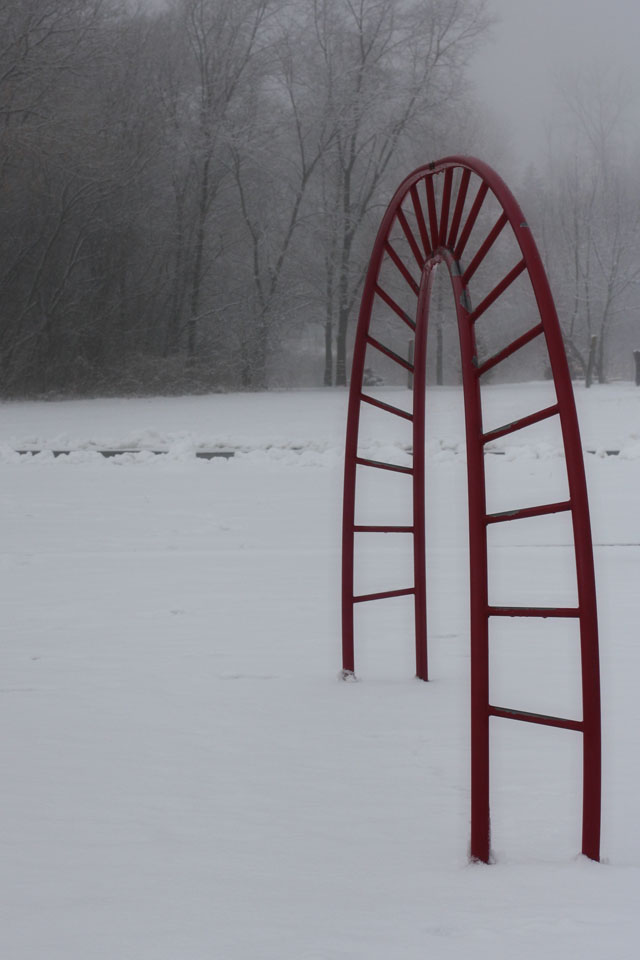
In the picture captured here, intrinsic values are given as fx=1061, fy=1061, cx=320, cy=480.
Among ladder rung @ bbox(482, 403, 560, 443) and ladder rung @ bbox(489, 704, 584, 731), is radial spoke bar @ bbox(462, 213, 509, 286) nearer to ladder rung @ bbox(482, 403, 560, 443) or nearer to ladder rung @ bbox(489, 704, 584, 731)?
ladder rung @ bbox(482, 403, 560, 443)

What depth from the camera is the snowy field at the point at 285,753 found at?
2.00 m

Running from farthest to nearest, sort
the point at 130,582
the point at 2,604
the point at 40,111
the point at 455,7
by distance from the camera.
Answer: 1. the point at 455,7
2. the point at 40,111
3. the point at 130,582
4. the point at 2,604

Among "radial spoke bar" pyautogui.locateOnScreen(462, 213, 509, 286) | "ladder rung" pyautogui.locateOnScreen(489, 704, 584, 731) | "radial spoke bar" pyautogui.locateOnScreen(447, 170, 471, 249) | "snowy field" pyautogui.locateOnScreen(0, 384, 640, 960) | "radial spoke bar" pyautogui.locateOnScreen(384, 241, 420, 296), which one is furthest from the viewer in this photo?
"radial spoke bar" pyautogui.locateOnScreen(384, 241, 420, 296)

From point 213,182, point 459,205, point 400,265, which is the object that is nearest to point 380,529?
point 400,265

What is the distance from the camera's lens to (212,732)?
3242 mm

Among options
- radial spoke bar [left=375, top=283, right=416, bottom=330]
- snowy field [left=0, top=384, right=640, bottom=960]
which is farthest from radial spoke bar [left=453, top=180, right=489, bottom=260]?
snowy field [left=0, top=384, right=640, bottom=960]

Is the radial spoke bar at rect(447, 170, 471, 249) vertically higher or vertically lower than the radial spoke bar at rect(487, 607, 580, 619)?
higher

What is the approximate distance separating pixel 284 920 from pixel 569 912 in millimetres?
534

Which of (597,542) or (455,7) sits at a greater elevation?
(455,7)

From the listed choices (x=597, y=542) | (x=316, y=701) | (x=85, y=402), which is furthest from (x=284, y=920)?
(x=85, y=402)

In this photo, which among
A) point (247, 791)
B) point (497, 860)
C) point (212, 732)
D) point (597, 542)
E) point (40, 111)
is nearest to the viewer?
point (497, 860)

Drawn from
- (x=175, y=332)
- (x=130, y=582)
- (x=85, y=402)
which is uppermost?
(x=175, y=332)

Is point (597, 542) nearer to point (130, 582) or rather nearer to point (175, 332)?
point (130, 582)

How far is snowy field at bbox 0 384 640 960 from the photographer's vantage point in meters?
2.00
